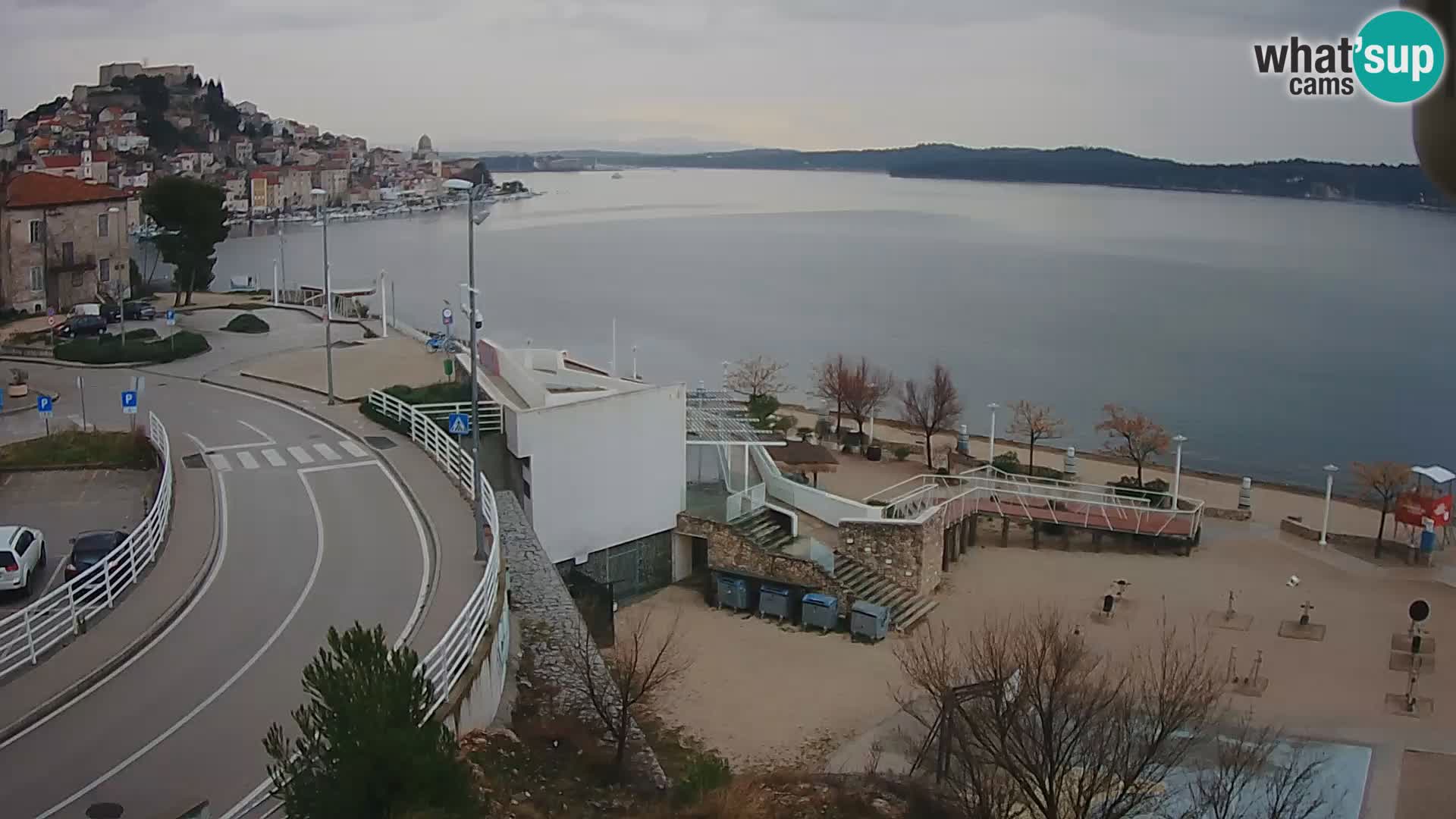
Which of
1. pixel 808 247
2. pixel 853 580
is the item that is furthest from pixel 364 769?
pixel 808 247

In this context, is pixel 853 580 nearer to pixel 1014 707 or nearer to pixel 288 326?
pixel 1014 707

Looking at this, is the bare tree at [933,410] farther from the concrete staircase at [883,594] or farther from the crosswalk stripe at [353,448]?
the crosswalk stripe at [353,448]

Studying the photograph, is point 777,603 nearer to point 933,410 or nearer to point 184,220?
point 933,410

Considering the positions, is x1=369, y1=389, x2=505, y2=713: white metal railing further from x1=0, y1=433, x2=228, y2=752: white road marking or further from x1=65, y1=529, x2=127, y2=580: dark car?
x1=65, y1=529, x2=127, y2=580: dark car

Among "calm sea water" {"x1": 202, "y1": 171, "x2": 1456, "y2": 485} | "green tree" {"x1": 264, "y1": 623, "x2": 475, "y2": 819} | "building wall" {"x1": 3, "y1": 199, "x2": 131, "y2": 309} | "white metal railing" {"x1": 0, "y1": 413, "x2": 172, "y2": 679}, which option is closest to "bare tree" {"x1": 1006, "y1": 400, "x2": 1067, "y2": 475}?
"calm sea water" {"x1": 202, "y1": 171, "x2": 1456, "y2": 485}

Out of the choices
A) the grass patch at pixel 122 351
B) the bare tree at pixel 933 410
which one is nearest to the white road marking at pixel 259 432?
the grass patch at pixel 122 351
